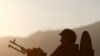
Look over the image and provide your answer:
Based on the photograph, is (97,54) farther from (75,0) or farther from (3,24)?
(3,24)

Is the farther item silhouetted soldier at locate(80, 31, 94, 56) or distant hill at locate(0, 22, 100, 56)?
distant hill at locate(0, 22, 100, 56)

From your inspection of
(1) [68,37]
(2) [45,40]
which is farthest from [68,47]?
(2) [45,40]

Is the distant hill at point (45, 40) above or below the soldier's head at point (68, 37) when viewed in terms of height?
below

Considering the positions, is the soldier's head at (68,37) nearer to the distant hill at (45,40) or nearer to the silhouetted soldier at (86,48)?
the silhouetted soldier at (86,48)

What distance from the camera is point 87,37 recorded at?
93 centimetres

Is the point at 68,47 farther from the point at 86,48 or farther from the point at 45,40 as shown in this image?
the point at 45,40

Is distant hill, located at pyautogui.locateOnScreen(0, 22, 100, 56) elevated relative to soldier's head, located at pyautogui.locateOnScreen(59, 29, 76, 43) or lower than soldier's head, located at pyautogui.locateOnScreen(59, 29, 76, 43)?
lower

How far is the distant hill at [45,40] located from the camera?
1.22 m

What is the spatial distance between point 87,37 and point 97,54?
0.31m

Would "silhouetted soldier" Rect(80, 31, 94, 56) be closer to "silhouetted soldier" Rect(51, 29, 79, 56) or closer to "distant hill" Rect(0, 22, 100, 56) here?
"silhouetted soldier" Rect(51, 29, 79, 56)

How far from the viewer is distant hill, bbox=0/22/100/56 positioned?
122cm

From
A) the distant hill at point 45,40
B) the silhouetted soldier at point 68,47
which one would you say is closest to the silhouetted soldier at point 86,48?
the silhouetted soldier at point 68,47

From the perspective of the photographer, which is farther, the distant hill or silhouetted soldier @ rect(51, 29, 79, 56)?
the distant hill

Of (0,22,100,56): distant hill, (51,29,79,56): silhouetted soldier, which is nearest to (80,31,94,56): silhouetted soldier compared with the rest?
(51,29,79,56): silhouetted soldier
